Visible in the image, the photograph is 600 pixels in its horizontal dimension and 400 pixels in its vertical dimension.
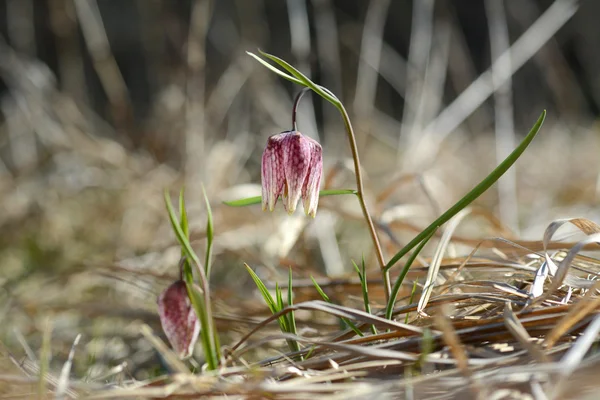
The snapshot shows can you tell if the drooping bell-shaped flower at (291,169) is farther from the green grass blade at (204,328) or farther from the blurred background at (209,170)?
the blurred background at (209,170)

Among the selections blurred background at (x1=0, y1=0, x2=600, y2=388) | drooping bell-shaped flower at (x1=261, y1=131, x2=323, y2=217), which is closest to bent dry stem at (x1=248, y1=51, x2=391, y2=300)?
drooping bell-shaped flower at (x1=261, y1=131, x2=323, y2=217)

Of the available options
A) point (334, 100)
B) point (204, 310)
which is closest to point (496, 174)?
point (334, 100)

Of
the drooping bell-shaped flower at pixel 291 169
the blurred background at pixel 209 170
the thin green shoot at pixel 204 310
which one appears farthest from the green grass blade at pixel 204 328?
the blurred background at pixel 209 170

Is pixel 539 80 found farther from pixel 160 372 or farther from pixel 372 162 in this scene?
pixel 160 372

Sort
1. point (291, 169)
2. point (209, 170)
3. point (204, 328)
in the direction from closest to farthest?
1. point (204, 328)
2. point (291, 169)
3. point (209, 170)

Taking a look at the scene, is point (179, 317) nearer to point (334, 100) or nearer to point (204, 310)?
point (204, 310)

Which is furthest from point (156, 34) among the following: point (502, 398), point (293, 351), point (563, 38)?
point (563, 38)

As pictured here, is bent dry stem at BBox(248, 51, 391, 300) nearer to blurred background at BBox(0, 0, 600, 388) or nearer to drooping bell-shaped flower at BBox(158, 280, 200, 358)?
drooping bell-shaped flower at BBox(158, 280, 200, 358)
